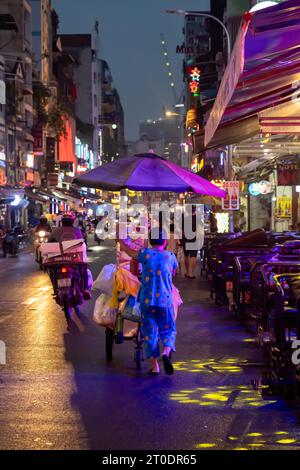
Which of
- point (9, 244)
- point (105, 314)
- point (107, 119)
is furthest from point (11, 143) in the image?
point (107, 119)

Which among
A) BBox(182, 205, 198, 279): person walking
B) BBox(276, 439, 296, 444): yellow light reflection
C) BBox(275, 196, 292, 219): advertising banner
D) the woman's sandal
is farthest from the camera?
BBox(275, 196, 292, 219): advertising banner

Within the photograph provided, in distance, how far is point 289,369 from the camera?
8.20m

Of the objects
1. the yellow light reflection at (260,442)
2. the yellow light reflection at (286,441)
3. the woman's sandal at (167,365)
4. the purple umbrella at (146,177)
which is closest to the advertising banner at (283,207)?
the purple umbrella at (146,177)

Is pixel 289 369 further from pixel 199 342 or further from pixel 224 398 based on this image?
pixel 199 342

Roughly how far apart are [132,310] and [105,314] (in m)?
0.55

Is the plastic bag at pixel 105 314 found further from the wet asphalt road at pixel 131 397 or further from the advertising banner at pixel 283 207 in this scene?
the advertising banner at pixel 283 207

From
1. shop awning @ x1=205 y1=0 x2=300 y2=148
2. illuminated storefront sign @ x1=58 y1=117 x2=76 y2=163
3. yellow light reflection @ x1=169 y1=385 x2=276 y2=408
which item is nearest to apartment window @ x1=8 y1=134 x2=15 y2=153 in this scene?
illuminated storefront sign @ x1=58 y1=117 x2=76 y2=163

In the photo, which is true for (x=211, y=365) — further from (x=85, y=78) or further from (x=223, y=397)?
(x=85, y=78)

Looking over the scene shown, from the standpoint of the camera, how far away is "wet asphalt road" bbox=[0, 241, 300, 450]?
6.57 metres

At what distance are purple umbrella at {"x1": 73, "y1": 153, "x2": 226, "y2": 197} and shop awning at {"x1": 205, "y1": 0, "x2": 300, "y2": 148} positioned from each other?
916 millimetres

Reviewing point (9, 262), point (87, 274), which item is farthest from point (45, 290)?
point (9, 262)

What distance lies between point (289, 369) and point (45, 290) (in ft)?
40.0

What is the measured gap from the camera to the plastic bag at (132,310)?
9625 millimetres

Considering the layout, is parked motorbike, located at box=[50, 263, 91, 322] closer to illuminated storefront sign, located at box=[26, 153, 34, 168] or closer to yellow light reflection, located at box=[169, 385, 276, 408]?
yellow light reflection, located at box=[169, 385, 276, 408]
